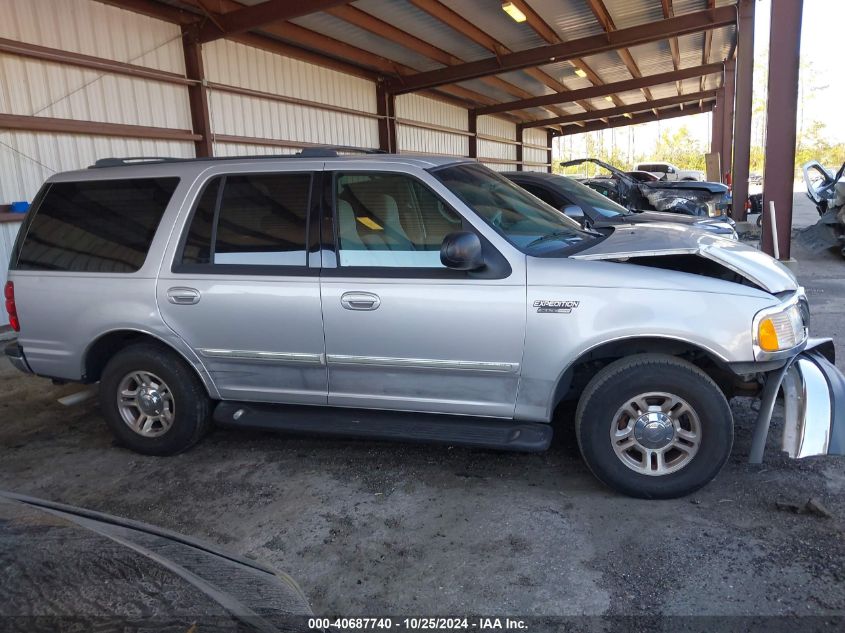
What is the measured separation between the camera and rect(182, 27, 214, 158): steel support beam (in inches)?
435

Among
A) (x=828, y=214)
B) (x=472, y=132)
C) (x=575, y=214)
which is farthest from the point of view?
(x=472, y=132)

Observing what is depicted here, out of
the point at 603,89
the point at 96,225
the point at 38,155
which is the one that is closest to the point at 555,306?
the point at 96,225

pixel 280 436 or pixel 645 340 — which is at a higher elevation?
pixel 645 340

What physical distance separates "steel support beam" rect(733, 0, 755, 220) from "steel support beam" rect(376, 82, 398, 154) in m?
8.62

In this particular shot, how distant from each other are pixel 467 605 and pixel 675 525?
124cm

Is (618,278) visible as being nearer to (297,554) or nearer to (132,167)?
(297,554)

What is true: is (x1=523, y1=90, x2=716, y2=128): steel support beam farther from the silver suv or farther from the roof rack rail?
the silver suv

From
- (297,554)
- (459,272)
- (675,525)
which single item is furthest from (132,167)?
(675,525)

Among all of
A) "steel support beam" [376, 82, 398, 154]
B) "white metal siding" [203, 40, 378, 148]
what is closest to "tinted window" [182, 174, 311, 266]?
"white metal siding" [203, 40, 378, 148]

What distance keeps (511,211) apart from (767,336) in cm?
168

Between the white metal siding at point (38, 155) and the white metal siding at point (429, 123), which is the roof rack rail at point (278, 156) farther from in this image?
the white metal siding at point (429, 123)

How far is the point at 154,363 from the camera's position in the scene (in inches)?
171

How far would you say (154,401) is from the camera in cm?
445

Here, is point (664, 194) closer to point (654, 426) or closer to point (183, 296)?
point (654, 426)
